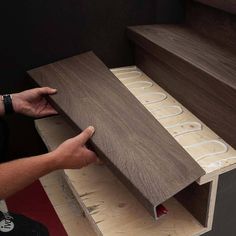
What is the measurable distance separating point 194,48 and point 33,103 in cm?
61

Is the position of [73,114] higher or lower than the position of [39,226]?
higher

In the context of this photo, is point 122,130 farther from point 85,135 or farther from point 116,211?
point 116,211

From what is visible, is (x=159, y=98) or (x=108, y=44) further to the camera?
(x=108, y=44)

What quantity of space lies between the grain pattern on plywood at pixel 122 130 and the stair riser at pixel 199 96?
0.17 metres

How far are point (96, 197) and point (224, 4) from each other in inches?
29.7

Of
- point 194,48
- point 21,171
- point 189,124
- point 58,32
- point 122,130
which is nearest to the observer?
point 21,171

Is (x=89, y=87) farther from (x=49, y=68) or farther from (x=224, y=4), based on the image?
(x=224, y=4)

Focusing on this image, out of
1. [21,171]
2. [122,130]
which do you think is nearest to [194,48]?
[122,130]

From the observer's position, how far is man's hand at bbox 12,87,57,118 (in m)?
1.19

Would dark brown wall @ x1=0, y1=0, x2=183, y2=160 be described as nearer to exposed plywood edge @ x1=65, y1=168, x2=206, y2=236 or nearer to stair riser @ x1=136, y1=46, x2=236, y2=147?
stair riser @ x1=136, y1=46, x2=236, y2=147

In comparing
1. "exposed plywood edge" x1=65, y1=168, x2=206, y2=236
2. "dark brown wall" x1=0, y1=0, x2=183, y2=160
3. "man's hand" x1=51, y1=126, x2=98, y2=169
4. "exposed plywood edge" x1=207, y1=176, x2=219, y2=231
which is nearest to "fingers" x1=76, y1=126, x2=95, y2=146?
"man's hand" x1=51, y1=126, x2=98, y2=169

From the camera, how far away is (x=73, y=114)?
104 centimetres

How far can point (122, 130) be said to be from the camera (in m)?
0.97

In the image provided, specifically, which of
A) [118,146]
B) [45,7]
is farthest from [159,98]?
[45,7]
